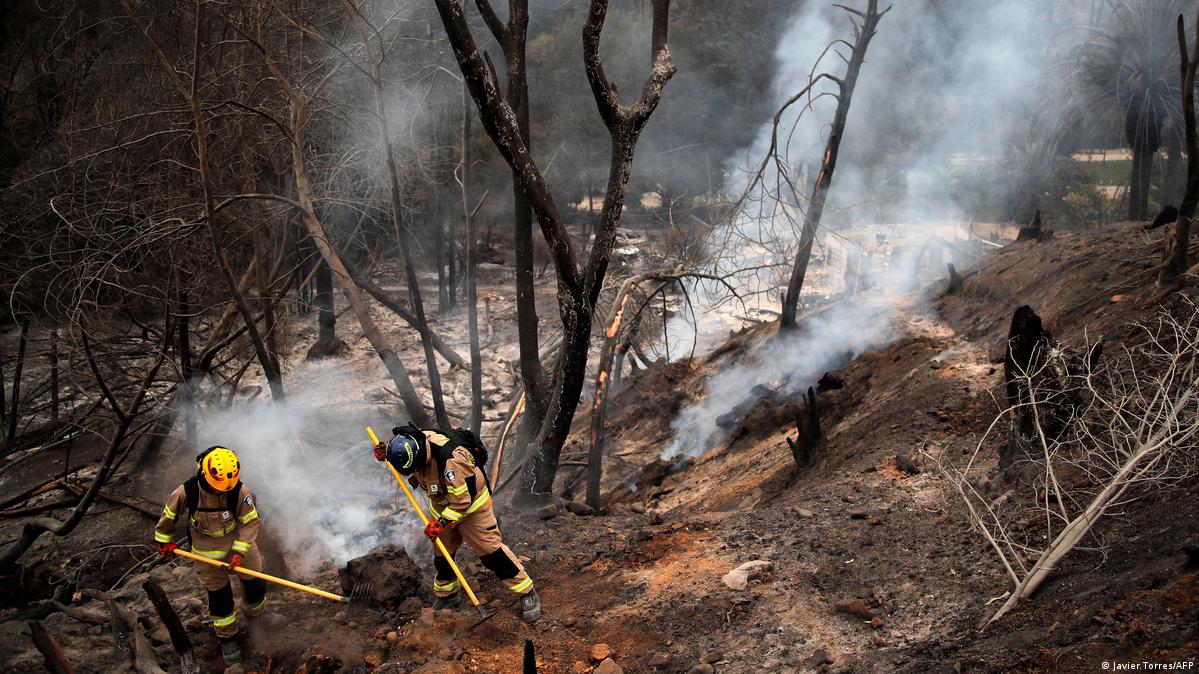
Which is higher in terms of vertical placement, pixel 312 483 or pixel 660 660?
pixel 660 660

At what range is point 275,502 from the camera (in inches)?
320

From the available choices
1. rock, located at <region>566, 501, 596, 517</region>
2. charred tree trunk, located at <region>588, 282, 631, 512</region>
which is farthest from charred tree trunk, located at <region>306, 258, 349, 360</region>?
rock, located at <region>566, 501, 596, 517</region>

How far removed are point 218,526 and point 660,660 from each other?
3220 mm

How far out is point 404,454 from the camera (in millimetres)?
5266

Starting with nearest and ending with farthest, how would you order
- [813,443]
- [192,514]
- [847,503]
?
[192,514]
[847,503]
[813,443]

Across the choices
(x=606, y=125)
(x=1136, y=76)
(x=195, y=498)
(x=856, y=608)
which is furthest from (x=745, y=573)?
(x=1136, y=76)

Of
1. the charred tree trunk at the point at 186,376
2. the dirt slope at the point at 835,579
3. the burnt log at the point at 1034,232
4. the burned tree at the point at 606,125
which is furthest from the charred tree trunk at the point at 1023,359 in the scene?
the burnt log at the point at 1034,232

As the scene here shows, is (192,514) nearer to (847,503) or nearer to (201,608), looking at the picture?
(201,608)

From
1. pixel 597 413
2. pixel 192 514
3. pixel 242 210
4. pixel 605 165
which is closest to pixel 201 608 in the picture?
pixel 192 514

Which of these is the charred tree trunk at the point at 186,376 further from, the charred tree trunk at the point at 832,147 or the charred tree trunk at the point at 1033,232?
the charred tree trunk at the point at 1033,232

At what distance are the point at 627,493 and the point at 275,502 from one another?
4.05m

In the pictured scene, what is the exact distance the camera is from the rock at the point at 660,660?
441 centimetres

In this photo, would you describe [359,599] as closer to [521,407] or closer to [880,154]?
[521,407]

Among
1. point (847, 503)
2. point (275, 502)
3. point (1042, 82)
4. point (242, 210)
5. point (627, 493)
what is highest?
point (1042, 82)
